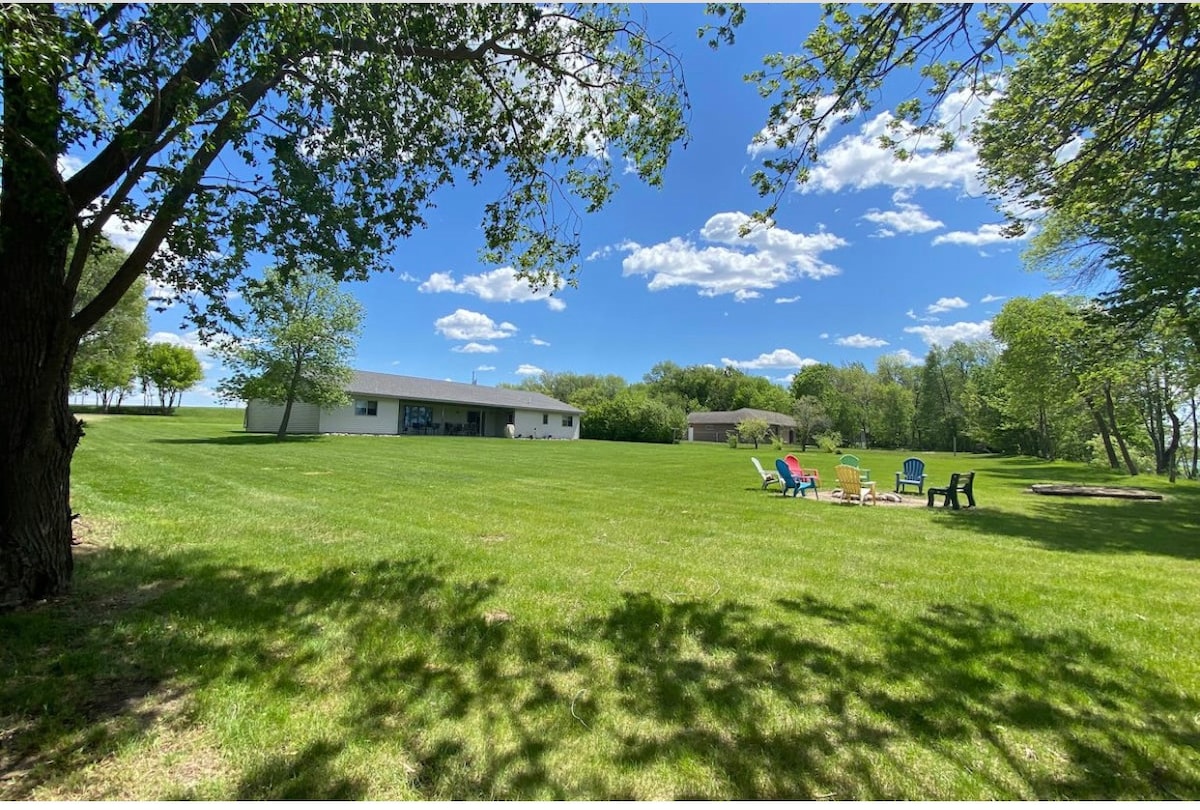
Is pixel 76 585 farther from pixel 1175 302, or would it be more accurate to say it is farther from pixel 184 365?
pixel 184 365

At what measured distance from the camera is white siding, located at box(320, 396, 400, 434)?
34031 millimetres

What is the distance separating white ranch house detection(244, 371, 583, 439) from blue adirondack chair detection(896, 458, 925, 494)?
31360 millimetres

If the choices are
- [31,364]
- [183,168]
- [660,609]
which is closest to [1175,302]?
[660,609]

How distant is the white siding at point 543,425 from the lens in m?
47.2

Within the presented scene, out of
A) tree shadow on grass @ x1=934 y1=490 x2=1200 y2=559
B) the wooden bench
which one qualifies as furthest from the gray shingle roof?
tree shadow on grass @ x1=934 y1=490 x2=1200 y2=559

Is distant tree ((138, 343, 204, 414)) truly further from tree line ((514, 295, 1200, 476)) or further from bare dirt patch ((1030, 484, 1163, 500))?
bare dirt patch ((1030, 484, 1163, 500))

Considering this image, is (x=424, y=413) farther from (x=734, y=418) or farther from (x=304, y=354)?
(x=734, y=418)

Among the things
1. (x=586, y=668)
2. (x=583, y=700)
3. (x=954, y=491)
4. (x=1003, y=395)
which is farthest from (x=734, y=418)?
(x=583, y=700)

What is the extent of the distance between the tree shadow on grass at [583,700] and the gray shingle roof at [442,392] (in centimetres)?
3209

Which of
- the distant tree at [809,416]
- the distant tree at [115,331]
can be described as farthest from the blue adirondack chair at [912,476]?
the distant tree at [809,416]

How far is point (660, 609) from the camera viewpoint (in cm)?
468

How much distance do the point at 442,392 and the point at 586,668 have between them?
134 ft

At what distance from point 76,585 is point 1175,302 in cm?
1704

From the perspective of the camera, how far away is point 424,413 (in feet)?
134
